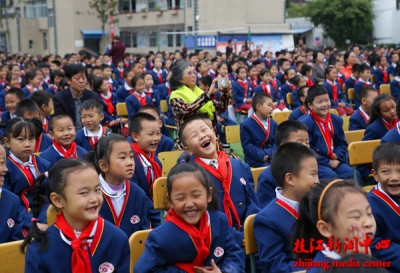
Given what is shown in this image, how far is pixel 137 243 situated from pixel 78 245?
45 cm

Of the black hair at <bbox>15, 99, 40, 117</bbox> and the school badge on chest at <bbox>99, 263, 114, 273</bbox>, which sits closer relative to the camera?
the school badge on chest at <bbox>99, 263, 114, 273</bbox>

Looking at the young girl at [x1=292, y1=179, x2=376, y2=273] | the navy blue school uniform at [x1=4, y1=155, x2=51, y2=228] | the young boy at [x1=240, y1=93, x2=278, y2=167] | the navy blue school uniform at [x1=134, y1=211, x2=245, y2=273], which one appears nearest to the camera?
the young girl at [x1=292, y1=179, x2=376, y2=273]

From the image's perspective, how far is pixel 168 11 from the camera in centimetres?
3228

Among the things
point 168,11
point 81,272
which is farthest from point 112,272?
point 168,11

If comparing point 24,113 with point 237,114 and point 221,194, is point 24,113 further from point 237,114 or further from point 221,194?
point 237,114

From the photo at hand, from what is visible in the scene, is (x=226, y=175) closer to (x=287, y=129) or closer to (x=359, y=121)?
(x=287, y=129)

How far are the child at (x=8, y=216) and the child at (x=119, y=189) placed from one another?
1.88 ft

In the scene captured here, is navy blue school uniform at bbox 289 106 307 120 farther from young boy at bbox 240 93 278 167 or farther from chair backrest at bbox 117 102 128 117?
chair backrest at bbox 117 102 128 117

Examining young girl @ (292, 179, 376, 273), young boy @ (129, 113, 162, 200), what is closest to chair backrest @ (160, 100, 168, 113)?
young boy @ (129, 113, 162, 200)

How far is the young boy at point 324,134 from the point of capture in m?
5.34

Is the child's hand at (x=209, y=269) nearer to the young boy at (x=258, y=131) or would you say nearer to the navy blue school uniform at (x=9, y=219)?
the navy blue school uniform at (x=9, y=219)

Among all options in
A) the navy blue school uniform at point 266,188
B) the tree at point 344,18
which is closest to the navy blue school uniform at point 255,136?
the navy blue school uniform at point 266,188

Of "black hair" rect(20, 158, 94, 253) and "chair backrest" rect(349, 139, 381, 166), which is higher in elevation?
"black hair" rect(20, 158, 94, 253)

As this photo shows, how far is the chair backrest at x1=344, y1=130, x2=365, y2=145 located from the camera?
5.83m
